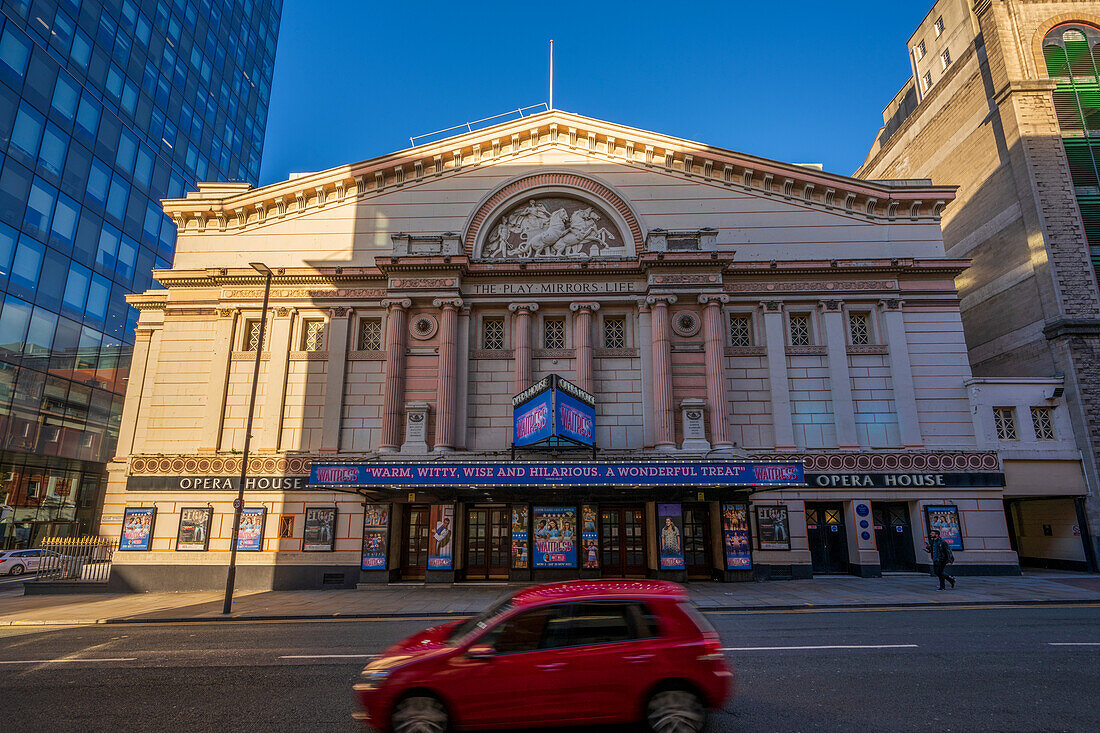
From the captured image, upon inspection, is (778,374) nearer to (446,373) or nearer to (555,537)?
(555,537)

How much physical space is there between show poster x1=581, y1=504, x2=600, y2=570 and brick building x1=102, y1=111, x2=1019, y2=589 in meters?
0.08

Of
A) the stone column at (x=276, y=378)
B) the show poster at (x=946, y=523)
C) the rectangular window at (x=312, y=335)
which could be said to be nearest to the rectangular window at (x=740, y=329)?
the show poster at (x=946, y=523)

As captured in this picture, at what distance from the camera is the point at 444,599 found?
60.2 ft

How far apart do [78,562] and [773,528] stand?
28.4 metres

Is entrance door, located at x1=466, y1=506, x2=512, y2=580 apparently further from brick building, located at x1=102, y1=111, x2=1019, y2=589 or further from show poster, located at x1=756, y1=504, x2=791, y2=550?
show poster, located at x1=756, y1=504, x2=791, y2=550

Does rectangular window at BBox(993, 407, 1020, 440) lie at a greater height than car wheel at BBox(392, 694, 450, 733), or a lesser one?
greater

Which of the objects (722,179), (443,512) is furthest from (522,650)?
(722,179)

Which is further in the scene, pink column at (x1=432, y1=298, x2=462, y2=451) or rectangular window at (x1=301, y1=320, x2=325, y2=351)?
rectangular window at (x1=301, y1=320, x2=325, y2=351)

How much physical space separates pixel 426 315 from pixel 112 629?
14924 millimetres

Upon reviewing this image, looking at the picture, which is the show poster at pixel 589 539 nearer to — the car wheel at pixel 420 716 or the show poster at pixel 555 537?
the show poster at pixel 555 537

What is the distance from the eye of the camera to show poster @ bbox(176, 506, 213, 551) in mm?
22359

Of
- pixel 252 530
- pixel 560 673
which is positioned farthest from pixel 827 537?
pixel 252 530

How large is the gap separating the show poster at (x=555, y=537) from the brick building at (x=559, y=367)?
108 mm

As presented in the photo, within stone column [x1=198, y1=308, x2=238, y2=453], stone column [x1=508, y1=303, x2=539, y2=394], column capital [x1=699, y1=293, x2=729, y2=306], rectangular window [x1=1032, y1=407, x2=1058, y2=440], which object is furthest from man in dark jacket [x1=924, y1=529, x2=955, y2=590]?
stone column [x1=198, y1=308, x2=238, y2=453]
